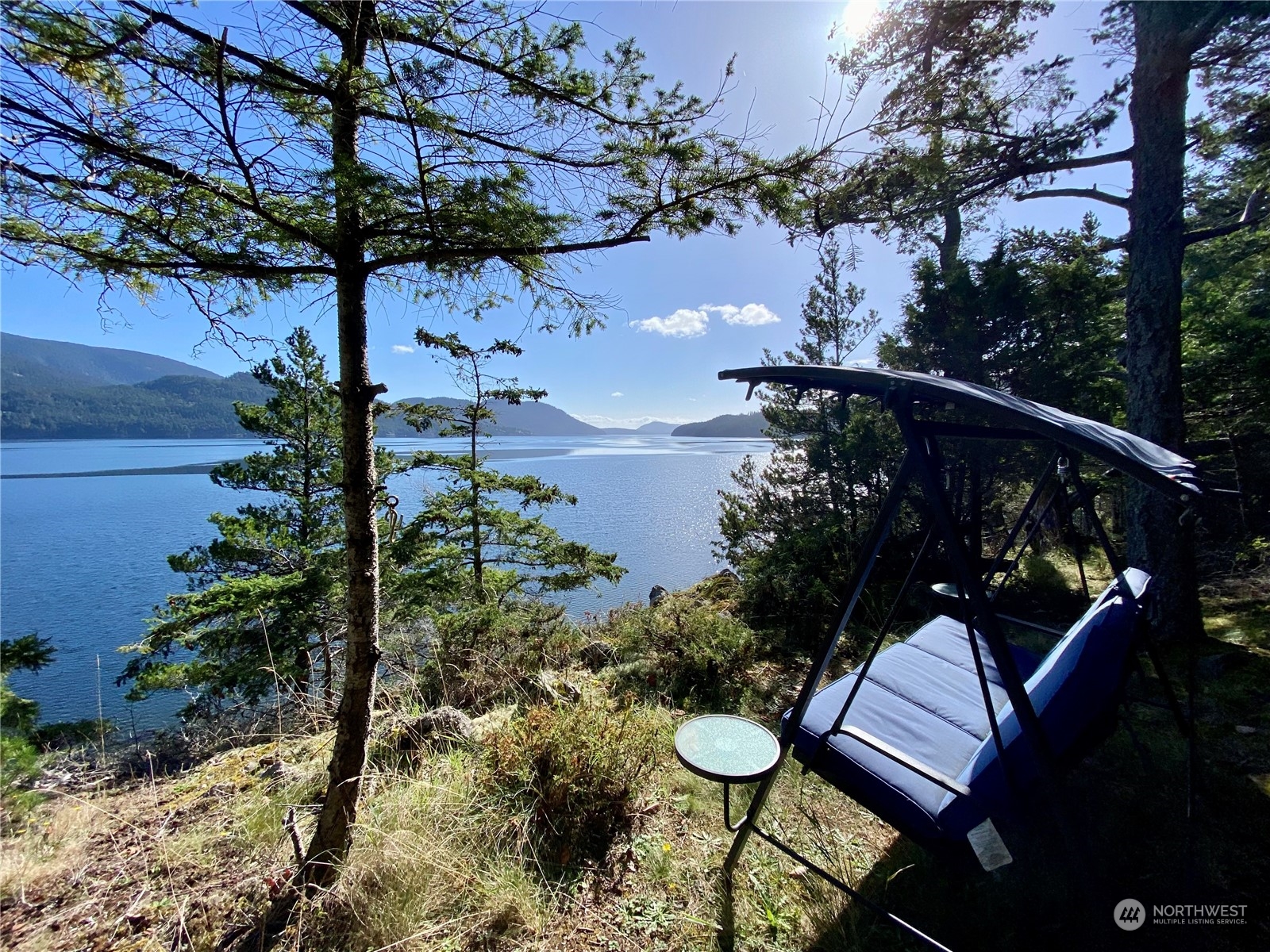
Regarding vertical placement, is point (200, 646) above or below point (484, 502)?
below

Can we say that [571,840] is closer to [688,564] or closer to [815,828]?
[815,828]

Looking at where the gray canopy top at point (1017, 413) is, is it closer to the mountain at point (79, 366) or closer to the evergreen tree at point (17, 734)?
the evergreen tree at point (17, 734)

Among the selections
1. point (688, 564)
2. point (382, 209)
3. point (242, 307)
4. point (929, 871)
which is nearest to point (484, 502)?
point (242, 307)

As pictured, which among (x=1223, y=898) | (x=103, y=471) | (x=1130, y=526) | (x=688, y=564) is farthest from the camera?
(x=103, y=471)

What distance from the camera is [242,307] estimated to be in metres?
1.71

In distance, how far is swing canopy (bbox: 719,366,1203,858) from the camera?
4.10 feet

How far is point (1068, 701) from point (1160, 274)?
4.56 metres

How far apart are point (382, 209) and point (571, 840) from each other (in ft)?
8.60

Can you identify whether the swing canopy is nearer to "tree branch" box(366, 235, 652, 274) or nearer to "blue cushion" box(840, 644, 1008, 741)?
"blue cushion" box(840, 644, 1008, 741)

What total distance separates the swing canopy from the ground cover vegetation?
233mm

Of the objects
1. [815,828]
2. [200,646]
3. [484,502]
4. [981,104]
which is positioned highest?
[981,104]

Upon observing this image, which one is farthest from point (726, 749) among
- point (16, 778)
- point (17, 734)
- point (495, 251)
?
point (17, 734)

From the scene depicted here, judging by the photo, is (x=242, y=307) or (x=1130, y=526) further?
(x=1130, y=526)

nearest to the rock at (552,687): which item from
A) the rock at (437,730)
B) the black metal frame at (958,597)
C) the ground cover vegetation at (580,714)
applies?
the ground cover vegetation at (580,714)
